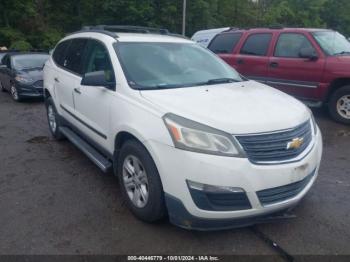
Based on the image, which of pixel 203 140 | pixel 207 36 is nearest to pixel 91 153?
pixel 203 140

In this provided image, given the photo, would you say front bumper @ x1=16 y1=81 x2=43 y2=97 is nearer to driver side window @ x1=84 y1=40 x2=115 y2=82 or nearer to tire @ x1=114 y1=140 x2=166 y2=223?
driver side window @ x1=84 y1=40 x2=115 y2=82

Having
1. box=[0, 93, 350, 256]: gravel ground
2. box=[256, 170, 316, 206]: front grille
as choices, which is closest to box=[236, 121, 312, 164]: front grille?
box=[256, 170, 316, 206]: front grille

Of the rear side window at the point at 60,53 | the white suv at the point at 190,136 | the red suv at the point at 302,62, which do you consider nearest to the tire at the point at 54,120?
the rear side window at the point at 60,53

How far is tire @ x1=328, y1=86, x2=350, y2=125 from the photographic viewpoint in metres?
6.80

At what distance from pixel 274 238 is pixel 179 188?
40.8 inches

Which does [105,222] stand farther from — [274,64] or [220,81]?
[274,64]

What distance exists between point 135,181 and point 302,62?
16.7 ft

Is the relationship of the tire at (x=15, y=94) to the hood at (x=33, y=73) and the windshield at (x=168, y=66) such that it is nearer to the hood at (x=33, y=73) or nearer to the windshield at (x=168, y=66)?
the hood at (x=33, y=73)

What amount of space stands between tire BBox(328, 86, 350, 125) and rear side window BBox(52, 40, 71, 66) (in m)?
4.99

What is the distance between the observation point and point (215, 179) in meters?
2.74

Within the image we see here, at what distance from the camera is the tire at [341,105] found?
6.80m

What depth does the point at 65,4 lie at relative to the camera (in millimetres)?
33406

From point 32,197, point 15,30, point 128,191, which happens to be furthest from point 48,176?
point 15,30

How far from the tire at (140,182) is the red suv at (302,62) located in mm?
4880
